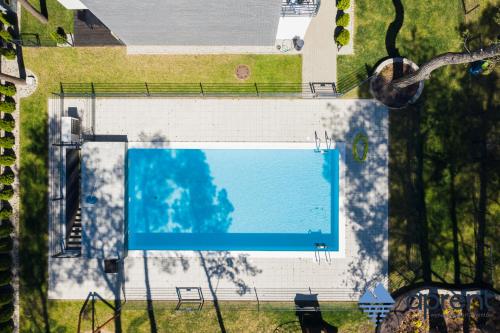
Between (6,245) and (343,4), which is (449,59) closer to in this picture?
(343,4)

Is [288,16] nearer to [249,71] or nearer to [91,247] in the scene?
[249,71]

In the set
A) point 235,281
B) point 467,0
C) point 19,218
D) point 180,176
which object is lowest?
point 235,281

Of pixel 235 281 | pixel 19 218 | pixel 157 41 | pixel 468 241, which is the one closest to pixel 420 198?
pixel 468 241

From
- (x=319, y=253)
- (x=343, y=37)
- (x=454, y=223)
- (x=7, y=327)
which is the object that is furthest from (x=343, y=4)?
(x=7, y=327)

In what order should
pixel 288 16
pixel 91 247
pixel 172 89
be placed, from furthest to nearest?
pixel 172 89
pixel 91 247
pixel 288 16

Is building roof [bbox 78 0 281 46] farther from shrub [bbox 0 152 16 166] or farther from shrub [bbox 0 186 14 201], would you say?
shrub [bbox 0 186 14 201]
